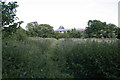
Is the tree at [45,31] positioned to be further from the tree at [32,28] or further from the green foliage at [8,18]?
the green foliage at [8,18]

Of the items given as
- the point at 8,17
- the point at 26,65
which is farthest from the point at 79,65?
the point at 8,17

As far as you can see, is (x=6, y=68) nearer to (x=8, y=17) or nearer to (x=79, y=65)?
(x=8, y=17)

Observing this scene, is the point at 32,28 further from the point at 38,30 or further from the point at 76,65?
the point at 76,65

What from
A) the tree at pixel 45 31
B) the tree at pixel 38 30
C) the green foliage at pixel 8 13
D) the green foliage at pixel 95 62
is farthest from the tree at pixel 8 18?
the tree at pixel 45 31

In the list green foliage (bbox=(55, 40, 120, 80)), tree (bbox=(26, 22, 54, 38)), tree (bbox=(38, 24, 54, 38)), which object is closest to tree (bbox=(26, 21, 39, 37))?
tree (bbox=(26, 22, 54, 38))

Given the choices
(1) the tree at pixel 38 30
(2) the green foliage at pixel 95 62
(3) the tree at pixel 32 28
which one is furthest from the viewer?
(1) the tree at pixel 38 30

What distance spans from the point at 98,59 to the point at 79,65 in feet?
2.11

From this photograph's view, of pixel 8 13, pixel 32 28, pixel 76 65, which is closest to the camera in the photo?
pixel 8 13

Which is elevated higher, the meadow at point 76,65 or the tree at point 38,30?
the tree at point 38,30

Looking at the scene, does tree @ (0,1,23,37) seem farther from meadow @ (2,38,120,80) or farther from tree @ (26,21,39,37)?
tree @ (26,21,39,37)

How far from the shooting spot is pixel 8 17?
3268mm

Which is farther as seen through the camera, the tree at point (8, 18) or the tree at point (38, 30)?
the tree at point (38, 30)

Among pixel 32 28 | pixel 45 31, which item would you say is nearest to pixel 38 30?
pixel 32 28

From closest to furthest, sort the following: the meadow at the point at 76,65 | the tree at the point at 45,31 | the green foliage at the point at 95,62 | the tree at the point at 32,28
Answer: the meadow at the point at 76,65
the green foliage at the point at 95,62
the tree at the point at 32,28
the tree at the point at 45,31
